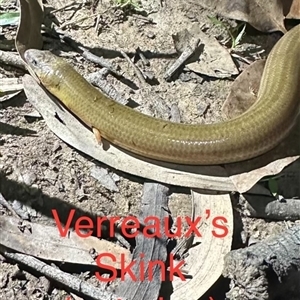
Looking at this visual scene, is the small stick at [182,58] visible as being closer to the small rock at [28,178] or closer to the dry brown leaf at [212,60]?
the dry brown leaf at [212,60]

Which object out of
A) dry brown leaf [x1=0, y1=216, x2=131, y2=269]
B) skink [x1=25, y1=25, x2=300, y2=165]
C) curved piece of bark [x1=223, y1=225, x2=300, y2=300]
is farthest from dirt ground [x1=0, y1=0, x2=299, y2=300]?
curved piece of bark [x1=223, y1=225, x2=300, y2=300]

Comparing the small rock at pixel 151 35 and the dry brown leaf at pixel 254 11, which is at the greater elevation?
the dry brown leaf at pixel 254 11

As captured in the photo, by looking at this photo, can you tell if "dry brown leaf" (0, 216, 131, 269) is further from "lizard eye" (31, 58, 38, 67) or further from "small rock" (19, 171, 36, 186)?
"lizard eye" (31, 58, 38, 67)

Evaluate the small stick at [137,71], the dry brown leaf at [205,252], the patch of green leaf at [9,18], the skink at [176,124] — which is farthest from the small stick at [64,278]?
the patch of green leaf at [9,18]

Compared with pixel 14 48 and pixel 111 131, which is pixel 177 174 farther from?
pixel 14 48

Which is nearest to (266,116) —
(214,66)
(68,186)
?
(214,66)

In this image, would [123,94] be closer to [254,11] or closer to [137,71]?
[137,71]

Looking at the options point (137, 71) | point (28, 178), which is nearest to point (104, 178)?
point (28, 178)
